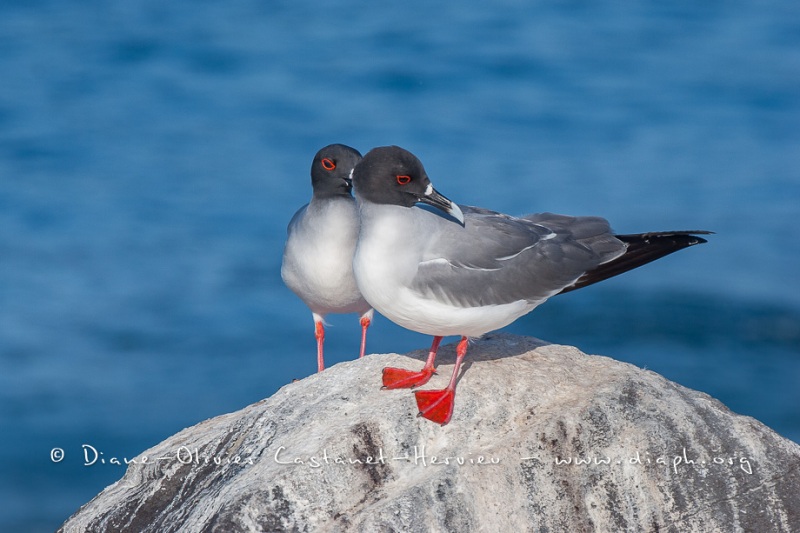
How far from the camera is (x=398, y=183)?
18.3 feet

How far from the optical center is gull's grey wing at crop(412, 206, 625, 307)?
5.50 meters

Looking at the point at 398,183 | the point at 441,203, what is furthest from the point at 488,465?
the point at 398,183

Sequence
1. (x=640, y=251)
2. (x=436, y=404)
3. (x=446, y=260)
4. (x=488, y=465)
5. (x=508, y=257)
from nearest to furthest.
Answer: (x=488, y=465), (x=436, y=404), (x=446, y=260), (x=508, y=257), (x=640, y=251)

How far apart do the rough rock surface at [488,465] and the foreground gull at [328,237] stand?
1.17 meters

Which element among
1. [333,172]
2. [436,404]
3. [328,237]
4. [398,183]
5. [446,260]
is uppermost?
[333,172]

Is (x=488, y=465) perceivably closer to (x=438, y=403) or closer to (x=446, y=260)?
(x=438, y=403)

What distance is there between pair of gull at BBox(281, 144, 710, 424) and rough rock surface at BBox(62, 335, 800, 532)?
0.81ft

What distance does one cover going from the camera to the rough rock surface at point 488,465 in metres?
4.76

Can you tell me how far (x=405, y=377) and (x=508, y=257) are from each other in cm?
89

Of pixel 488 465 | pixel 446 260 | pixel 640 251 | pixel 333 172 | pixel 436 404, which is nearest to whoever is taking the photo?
pixel 488 465

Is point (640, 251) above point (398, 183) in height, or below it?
below

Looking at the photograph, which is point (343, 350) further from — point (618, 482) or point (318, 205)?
point (618, 482)

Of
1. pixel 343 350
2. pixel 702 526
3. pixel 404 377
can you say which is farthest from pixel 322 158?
pixel 343 350

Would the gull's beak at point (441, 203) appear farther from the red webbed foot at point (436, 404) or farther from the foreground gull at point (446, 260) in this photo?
the red webbed foot at point (436, 404)
